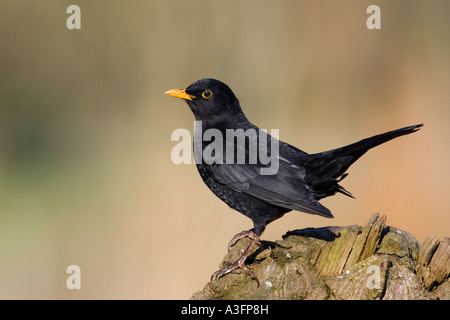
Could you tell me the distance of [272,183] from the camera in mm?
4242

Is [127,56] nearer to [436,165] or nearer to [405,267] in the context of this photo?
[436,165]

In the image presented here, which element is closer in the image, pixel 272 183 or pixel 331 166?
pixel 331 166

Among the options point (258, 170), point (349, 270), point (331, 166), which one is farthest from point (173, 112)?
point (349, 270)

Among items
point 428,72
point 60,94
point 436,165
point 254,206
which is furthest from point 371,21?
point 60,94

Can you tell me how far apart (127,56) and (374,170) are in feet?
10.7

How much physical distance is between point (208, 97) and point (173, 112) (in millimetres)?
2169

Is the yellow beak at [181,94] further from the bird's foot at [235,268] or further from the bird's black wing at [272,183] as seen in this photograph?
the bird's foot at [235,268]

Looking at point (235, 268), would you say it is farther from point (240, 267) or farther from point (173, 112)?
point (173, 112)

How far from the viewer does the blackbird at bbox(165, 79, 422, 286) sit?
4070mm

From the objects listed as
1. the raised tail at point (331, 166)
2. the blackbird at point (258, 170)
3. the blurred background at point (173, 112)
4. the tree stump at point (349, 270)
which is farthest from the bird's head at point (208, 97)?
the blurred background at point (173, 112)

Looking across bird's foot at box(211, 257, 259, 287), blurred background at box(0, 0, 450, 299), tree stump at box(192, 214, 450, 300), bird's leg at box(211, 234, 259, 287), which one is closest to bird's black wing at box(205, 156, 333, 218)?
tree stump at box(192, 214, 450, 300)

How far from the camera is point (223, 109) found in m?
4.74

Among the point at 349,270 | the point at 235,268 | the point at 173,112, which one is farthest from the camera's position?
the point at 173,112

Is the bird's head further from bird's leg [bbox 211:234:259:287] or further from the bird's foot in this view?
the bird's foot
